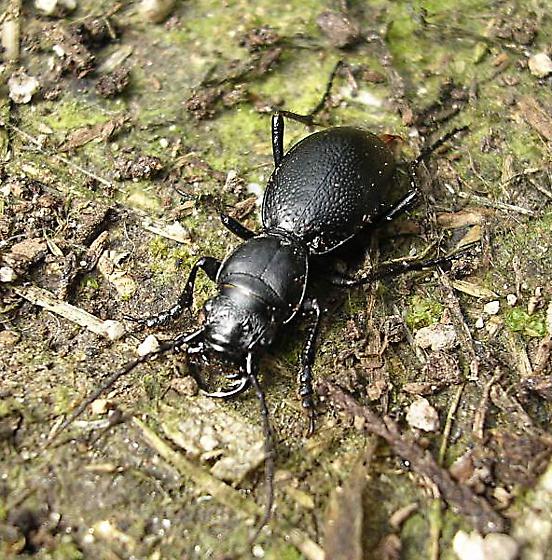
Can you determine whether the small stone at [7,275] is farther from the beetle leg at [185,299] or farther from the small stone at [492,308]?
the small stone at [492,308]

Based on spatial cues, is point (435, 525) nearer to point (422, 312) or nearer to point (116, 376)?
point (422, 312)

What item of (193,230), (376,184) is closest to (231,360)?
(193,230)

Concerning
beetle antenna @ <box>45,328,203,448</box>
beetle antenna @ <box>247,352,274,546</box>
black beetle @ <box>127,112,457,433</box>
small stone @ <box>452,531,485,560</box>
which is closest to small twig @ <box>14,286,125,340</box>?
black beetle @ <box>127,112,457,433</box>

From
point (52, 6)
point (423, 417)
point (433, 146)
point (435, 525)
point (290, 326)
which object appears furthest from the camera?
point (52, 6)

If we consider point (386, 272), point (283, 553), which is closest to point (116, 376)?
point (283, 553)

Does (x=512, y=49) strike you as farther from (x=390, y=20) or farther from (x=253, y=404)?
(x=253, y=404)

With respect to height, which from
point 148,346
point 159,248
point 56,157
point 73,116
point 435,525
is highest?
point 73,116
